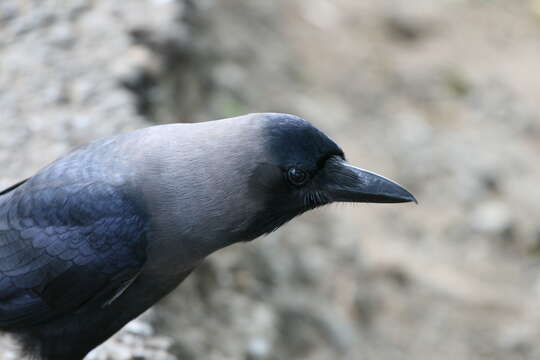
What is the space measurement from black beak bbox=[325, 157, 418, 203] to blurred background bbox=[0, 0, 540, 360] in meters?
1.47

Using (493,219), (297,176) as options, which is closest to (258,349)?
(297,176)

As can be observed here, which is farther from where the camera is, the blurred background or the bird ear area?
the blurred background

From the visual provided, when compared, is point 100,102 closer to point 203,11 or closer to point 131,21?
point 131,21

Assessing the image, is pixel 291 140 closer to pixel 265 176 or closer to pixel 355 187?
pixel 265 176

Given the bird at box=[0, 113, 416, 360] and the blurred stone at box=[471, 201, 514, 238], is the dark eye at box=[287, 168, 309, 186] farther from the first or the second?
the blurred stone at box=[471, 201, 514, 238]

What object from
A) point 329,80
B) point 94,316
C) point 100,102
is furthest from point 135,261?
point 329,80

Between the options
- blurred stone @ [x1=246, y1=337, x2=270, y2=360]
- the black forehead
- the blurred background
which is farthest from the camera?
the blurred background

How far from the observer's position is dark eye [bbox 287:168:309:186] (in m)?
3.63

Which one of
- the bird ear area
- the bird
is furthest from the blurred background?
the bird ear area

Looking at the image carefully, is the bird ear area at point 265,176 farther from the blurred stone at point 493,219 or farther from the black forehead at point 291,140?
the blurred stone at point 493,219

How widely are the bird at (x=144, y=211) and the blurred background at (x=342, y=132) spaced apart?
0.56 metres

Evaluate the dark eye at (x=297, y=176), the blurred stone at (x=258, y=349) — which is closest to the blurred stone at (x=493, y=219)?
the blurred stone at (x=258, y=349)

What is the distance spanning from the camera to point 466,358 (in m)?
7.34

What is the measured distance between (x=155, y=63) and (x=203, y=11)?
1750 mm
